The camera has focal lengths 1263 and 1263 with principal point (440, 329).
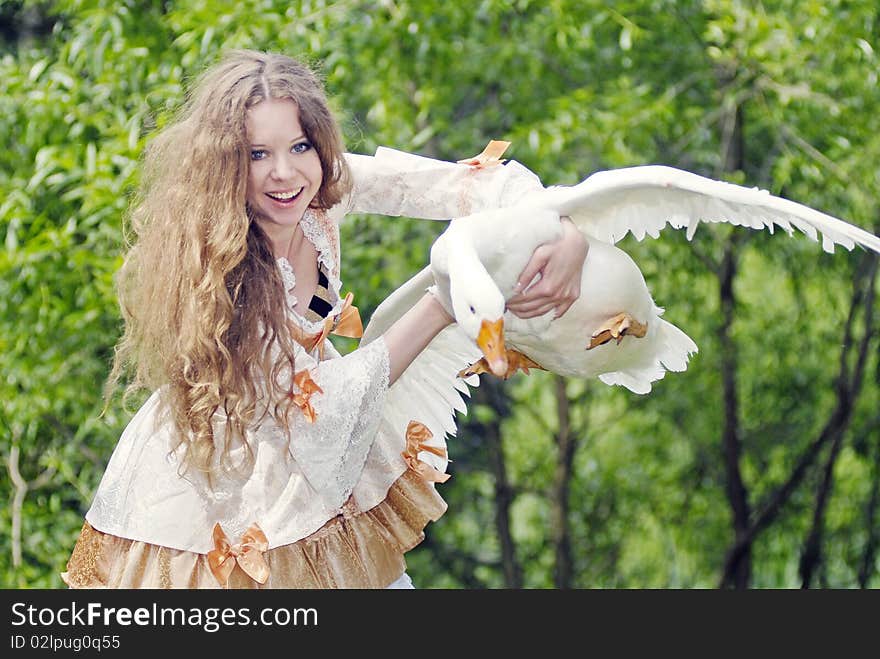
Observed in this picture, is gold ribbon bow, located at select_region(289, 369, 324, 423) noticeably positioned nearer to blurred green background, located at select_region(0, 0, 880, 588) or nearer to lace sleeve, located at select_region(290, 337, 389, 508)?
lace sleeve, located at select_region(290, 337, 389, 508)

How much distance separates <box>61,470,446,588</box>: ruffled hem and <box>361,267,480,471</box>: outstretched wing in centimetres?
6

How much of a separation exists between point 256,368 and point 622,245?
1.93 metres

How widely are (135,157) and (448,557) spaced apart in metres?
1.90

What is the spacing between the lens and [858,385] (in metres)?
3.42

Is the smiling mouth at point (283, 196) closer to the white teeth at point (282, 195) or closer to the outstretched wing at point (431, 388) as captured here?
the white teeth at point (282, 195)

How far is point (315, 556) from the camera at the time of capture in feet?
4.95

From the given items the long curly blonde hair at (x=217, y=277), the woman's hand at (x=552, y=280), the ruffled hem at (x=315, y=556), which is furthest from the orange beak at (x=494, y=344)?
the ruffled hem at (x=315, y=556)

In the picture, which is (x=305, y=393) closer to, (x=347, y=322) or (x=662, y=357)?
(x=347, y=322)

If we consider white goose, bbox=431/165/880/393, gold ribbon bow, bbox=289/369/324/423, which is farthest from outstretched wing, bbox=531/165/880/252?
gold ribbon bow, bbox=289/369/324/423

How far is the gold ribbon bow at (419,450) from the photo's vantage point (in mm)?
1599

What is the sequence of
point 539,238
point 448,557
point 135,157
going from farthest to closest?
1. point 448,557
2. point 135,157
3. point 539,238

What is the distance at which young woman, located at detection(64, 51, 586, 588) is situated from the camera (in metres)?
1.43
